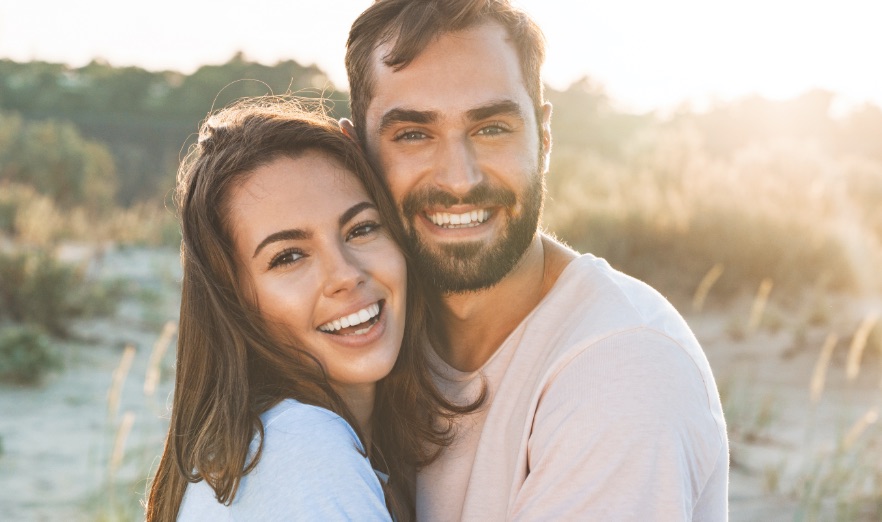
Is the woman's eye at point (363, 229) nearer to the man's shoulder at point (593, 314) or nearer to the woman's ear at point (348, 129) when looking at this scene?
the woman's ear at point (348, 129)

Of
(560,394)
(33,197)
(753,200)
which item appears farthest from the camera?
(33,197)

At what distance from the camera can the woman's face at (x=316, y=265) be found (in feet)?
8.61

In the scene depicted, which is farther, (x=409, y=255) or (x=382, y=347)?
(x=409, y=255)

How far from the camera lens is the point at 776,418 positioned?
6.72 meters

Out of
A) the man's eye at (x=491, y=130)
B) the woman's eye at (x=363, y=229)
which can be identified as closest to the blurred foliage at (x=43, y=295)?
the woman's eye at (x=363, y=229)

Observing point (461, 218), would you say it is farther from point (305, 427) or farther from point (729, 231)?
point (729, 231)

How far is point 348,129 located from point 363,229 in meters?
0.53

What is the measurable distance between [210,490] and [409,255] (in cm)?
111

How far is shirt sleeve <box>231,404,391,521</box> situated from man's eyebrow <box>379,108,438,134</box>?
3.84 feet

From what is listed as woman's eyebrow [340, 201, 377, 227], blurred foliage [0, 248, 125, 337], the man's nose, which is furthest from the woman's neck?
blurred foliage [0, 248, 125, 337]

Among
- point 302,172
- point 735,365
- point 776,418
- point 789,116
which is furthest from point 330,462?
point 789,116

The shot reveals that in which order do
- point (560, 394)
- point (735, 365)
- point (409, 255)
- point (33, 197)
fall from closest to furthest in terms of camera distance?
point (560, 394)
point (409, 255)
point (735, 365)
point (33, 197)

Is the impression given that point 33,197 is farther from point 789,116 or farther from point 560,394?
point 789,116

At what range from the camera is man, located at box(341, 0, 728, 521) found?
2.17 metres
